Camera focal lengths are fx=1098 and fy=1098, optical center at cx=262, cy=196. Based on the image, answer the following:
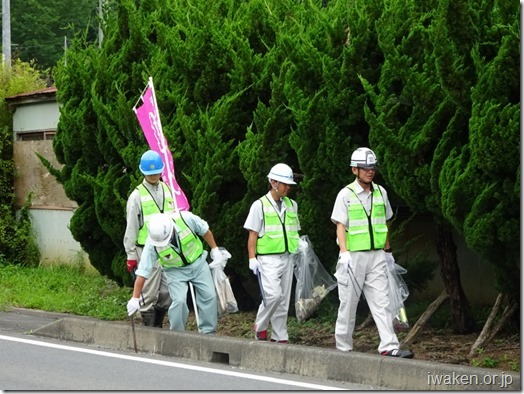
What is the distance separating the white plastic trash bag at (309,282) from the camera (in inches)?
436

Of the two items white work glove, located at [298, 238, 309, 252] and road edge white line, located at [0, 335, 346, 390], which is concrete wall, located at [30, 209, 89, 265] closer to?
road edge white line, located at [0, 335, 346, 390]

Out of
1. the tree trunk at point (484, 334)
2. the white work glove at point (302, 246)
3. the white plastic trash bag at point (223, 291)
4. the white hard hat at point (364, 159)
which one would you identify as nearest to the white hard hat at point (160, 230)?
the white plastic trash bag at point (223, 291)

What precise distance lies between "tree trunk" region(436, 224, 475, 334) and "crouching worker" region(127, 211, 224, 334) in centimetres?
232

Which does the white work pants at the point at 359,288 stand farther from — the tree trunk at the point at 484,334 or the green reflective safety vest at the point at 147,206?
the green reflective safety vest at the point at 147,206

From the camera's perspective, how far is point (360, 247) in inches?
401

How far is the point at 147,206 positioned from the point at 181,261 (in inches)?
39.8

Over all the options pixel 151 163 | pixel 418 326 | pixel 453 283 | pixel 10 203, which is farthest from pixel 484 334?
pixel 10 203

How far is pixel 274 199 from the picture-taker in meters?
11.0

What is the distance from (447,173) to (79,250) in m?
9.91

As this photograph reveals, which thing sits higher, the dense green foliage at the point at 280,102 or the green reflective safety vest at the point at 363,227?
the dense green foliage at the point at 280,102

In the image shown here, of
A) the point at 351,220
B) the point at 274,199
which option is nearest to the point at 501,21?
the point at 351,220

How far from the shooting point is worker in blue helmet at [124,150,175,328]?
455 inches

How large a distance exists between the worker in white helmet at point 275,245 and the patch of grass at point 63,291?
307cm

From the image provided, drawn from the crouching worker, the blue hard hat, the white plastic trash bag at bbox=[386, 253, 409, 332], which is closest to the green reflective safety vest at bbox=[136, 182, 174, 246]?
the blue hard hat
